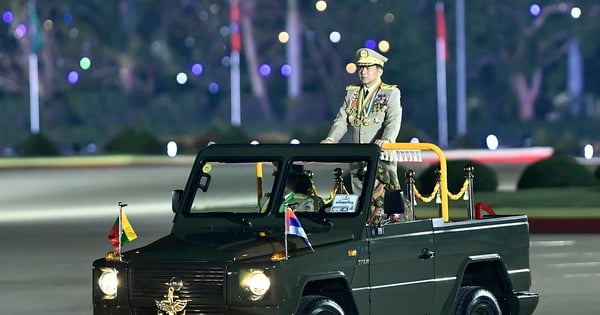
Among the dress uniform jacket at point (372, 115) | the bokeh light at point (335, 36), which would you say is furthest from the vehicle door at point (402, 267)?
the bokeh light at point (335, 36)

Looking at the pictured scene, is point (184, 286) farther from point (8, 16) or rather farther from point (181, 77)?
point (181, 77)

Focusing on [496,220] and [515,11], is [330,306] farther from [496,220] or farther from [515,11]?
[515,11]

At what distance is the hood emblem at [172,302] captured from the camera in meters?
10.0

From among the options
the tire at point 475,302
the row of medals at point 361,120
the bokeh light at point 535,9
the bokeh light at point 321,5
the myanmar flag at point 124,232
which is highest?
the bokeh light at point 321,5

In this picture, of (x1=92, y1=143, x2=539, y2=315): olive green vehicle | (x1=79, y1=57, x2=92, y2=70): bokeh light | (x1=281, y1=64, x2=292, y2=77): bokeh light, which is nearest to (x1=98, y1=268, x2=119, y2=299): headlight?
(x1=92, y1=143, x2=539, y2=315): olive green vehicle

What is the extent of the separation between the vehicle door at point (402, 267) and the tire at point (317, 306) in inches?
17.3

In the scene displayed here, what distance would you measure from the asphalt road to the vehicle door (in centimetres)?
360

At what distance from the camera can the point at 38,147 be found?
58625 mm

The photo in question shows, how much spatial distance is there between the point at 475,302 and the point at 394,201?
145cm

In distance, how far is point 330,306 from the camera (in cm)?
1025

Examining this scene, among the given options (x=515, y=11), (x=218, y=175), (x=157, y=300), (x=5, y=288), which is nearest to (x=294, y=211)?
(x=157, y=300)

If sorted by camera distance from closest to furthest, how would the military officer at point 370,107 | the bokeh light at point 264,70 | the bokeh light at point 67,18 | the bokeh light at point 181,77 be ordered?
the military officer at point 370,107 < the bokeh light at point 67,18 < the bokeh light at point 264,70 < the bokeh light at point 181,77

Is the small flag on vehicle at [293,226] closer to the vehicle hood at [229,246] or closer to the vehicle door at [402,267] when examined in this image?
the vehicle hood at [229,246]

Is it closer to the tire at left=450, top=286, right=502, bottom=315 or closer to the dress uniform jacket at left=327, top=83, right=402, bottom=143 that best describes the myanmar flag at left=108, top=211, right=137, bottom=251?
the dress uniform jacket at left=327, top=83, right=402, bottom=143
